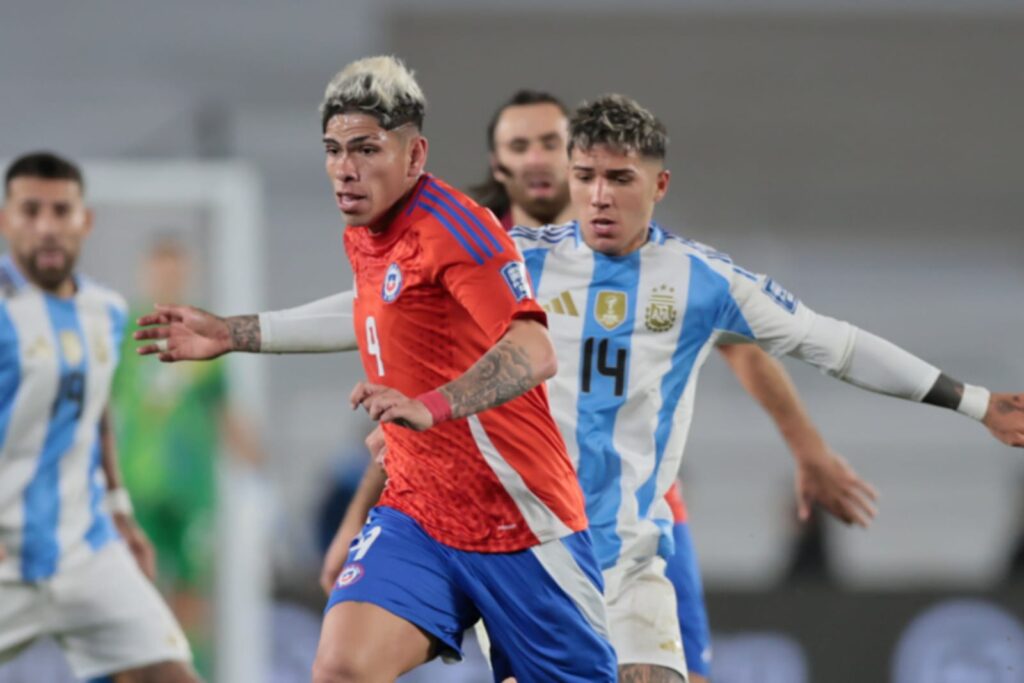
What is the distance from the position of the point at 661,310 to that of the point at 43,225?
2538 millimetres

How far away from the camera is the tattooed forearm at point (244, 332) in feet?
15.5

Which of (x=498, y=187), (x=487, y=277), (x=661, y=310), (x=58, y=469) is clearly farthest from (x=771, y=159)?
(x=487, y=277)

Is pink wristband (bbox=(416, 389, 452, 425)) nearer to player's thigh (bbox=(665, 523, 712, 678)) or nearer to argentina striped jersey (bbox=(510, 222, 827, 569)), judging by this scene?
argentina striped jersey (bbox=(510, 222, 827, 569))

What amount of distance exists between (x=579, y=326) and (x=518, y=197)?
97 cm

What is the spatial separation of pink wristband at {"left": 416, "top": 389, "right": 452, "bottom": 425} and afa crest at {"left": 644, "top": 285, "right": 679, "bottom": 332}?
1344mm

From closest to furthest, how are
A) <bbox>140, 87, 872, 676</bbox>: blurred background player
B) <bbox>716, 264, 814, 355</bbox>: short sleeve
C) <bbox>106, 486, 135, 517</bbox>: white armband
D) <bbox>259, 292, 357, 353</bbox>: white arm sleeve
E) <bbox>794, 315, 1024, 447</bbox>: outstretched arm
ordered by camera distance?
<bbox>259, 292, 357, 353</bbox>: white arm sleeve
<bbox>794, 315, 1024, 447</bbox>: outstretched arm
<bbox>716, 264, 814, 355</bbox>: short sleeve
<bbox>140, 87, 872, 676</bbox>: blurred background player
<bbox>106, 486, 135, 517</bbox>: white armband

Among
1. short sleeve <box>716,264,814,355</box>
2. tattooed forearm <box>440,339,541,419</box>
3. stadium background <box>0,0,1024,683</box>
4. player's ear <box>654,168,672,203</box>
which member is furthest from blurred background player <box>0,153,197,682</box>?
→ stadium background <box>0,0,1024,683</box>

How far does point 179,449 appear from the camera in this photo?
31.9 feet

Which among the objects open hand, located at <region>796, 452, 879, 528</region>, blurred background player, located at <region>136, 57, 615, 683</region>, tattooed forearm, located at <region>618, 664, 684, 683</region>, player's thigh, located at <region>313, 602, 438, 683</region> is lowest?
tattooed forearm, located at <region>618, 664, 684, 683</region>

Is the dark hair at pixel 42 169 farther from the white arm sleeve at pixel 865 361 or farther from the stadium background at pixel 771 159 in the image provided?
the stadium background at pixel 771 159

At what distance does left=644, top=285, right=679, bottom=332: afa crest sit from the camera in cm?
516

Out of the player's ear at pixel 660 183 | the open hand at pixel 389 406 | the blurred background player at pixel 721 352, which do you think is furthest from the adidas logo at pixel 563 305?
the open hand at pixel 389 406

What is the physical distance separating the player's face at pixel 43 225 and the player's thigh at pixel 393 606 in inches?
96.6

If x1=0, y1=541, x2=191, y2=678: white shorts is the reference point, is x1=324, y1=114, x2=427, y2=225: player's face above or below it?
above
